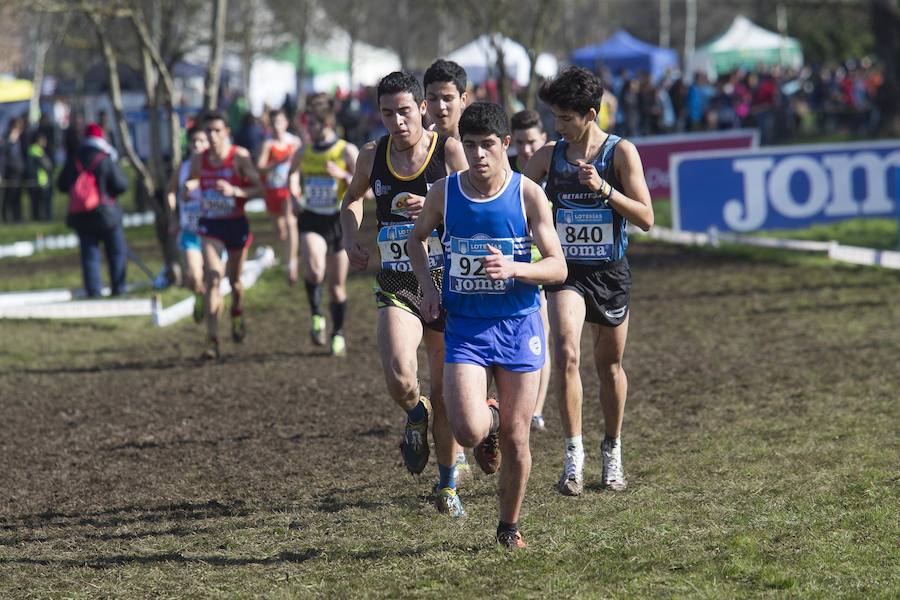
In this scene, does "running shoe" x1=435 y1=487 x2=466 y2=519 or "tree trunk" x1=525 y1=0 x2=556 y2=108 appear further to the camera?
"tree trunk" x1=525 y1=0 x2=556 y2=108

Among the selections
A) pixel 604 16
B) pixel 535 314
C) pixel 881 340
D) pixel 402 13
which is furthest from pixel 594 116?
pixel 604 16

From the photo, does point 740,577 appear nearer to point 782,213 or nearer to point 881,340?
point 881,340

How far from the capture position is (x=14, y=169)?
28375 millimetres

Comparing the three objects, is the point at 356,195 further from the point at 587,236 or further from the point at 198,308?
the point at 198,308

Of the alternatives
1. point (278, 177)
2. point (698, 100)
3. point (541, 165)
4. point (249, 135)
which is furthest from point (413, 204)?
point (698, 100)

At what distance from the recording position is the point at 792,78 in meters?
42.1

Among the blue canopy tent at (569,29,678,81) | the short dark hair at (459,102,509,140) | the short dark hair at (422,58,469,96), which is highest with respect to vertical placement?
the blue canopy tent at (569,29,678,81)

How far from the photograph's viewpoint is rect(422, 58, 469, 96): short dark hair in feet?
23.4

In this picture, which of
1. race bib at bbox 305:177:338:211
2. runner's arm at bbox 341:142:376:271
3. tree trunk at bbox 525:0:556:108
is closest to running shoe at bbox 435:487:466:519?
runner's arm at bbox 341:142:376:271

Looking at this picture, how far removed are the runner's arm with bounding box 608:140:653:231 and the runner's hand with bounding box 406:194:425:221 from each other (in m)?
0.95

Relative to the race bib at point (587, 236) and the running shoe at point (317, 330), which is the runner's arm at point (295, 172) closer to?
the running shoe at point (317, 330)

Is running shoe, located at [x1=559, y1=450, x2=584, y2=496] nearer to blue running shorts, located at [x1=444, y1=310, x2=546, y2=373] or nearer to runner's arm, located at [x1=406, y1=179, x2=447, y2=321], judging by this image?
blue running shorts, located at [x1=444, y1=310, x2=546, y2=373]

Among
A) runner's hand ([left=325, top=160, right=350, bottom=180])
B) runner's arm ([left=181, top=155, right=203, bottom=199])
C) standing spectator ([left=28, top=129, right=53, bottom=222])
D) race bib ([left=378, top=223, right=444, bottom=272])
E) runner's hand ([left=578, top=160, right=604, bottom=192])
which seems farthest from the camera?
standing spectator ([left=28, top=129, right=53, bottom=222])

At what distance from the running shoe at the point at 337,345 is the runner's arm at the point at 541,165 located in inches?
215
